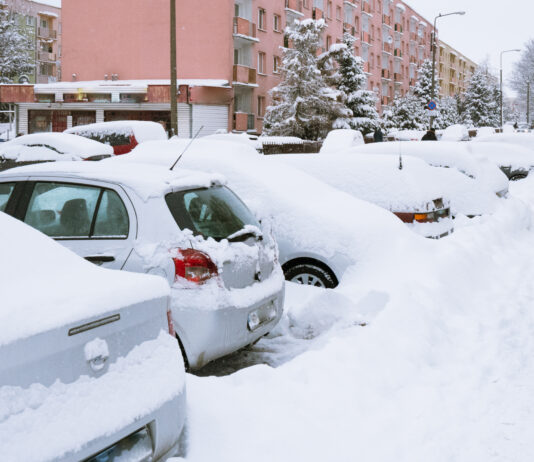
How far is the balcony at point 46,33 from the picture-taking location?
264ft

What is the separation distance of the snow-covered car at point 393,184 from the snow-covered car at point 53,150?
431 inches

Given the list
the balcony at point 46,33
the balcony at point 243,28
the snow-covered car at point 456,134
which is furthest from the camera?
the balcony at point 46,33

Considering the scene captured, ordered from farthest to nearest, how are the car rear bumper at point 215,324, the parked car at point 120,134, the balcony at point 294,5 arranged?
the balcony at point 294,5 < the parked car at point 120,134 < the car rear bumper at point 215,324

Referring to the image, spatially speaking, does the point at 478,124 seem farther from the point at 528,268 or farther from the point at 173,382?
the point at 173,382

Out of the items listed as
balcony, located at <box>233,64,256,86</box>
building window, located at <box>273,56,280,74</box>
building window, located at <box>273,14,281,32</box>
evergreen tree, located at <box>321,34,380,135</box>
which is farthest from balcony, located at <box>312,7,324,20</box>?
balcony, located at <box>233,64,256,86</box>

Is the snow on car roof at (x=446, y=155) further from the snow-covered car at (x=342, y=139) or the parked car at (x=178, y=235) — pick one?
the snow-covered car at (x=342, y=139)

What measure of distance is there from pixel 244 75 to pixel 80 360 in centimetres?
3873

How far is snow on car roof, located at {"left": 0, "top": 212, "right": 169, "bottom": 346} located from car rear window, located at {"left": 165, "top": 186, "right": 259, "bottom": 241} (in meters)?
1.83

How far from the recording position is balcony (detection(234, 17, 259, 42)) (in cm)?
3969

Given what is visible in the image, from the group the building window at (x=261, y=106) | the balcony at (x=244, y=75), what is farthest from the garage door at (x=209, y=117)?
the building window at (x=261, y=106)

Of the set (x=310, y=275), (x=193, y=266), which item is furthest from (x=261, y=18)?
(x=193, y=266)

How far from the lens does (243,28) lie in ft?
132

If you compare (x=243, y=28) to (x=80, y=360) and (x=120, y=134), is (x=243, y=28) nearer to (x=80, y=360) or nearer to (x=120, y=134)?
(x=120, y=134)

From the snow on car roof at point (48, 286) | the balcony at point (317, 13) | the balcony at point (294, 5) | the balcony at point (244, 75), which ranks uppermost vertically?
the balcony at point (317, 13)
